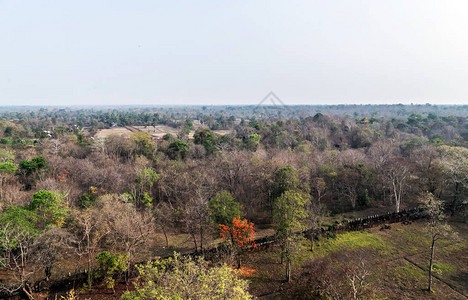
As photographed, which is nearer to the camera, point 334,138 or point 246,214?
point 246,214

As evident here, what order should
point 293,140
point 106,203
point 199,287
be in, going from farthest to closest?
point 293,140
point 106,203
point 199,287

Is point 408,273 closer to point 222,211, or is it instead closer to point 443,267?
point 443,267

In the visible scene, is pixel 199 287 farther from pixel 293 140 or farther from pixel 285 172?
pixel 293 140

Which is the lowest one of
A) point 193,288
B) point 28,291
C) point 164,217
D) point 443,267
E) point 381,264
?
point 28,291

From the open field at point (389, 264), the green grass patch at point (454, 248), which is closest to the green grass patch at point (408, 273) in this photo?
the open field at point (389, 264)

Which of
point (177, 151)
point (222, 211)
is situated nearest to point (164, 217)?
point (222, 211)

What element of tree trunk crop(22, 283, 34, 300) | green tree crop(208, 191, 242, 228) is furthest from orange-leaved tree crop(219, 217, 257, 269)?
tree trunk crop(22, 283, 34, 300)

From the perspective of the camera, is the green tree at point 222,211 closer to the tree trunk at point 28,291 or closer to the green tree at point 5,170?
the tree trunk at point 28,291

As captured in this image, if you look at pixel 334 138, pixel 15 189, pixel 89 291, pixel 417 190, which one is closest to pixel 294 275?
pixel 89 291
